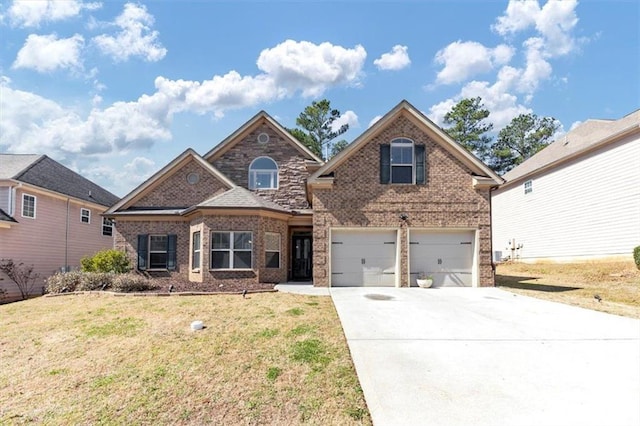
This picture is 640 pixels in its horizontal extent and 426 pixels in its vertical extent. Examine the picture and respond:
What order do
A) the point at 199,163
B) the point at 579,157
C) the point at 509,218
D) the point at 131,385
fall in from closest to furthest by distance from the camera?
the point at 131,385 → the point at 199,163 → the point at 579,157 → the point at 509,218

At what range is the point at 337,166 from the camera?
46.3 ft

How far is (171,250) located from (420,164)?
1110 centimetres

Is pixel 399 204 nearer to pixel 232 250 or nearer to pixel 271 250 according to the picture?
pixel 271 250

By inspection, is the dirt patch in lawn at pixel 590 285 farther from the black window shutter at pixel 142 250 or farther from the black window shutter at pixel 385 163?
the black window shutter at pixel 142 250

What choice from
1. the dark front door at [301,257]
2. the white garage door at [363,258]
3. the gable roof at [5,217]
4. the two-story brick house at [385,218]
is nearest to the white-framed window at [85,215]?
the gable roof at [5,217]

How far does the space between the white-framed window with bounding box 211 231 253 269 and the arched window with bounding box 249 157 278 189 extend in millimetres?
4286

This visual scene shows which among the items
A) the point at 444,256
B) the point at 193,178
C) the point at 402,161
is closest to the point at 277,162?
the point at 193,178

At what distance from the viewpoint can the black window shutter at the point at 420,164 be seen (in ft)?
46.4

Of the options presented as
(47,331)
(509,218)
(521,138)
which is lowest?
(47,331)

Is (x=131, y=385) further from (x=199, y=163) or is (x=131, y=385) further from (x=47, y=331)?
(x=199, y=163)

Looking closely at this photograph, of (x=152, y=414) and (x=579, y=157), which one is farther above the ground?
(x=579, y=157)

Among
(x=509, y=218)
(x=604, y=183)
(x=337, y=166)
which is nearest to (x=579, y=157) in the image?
(x=604, y=183)

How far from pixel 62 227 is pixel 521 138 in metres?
43.2

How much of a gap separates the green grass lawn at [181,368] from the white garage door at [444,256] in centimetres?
570
